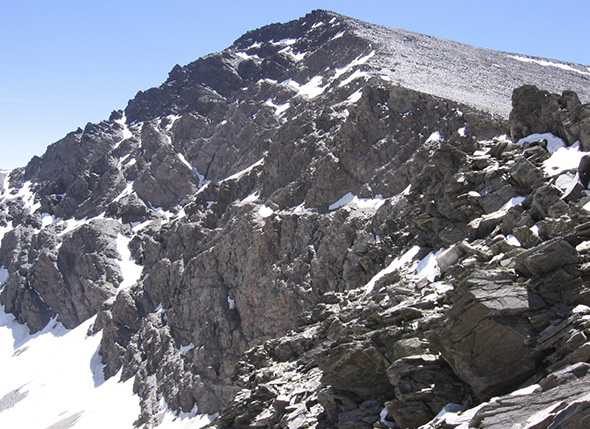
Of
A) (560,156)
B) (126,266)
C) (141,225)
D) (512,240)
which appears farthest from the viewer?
(141,225)

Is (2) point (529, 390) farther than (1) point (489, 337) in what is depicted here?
No

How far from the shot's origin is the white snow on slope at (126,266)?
11876 cm

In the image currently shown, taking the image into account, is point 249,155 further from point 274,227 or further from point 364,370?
point 364,370

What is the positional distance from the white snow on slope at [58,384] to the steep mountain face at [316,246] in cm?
52

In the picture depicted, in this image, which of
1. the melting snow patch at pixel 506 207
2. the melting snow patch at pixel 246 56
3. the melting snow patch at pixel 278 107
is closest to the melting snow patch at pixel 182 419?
the melting snow patch at pixel 506 207

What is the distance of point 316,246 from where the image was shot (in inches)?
2611

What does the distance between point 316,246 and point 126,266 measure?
67.6 m

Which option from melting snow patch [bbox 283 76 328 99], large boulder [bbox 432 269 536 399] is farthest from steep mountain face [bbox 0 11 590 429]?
melting snow patch [bbox 283 76 328 99]

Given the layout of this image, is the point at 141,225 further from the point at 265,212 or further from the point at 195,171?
the point at 265,212

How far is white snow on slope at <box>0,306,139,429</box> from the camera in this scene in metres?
90.6

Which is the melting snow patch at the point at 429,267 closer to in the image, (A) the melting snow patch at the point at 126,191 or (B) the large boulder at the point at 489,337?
(B) the large boulder at the point at 489,337

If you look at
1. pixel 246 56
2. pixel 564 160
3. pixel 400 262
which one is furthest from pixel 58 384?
pixel 246 56

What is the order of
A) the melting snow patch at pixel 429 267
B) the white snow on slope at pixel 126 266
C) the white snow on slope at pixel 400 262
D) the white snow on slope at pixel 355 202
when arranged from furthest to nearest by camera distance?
the white snow on slope at pixel 126 266 < the white snow on slope at pixel 355 202 < the white snow on slope at pixel 400 262 < the melting snow patch at pixel 429 267

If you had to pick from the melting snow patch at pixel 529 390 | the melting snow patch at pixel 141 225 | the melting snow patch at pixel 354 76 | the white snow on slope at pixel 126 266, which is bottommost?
the melting snow patch at pixel 529 390
